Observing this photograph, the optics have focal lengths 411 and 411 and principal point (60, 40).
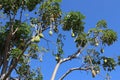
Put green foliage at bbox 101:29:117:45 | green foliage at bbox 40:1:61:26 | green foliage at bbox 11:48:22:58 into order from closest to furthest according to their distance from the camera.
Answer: green foliage at bbox 40:1:61:26 → green foliage at bbox 11:48:22:58 → green foliage at bbox 101:29:117:45

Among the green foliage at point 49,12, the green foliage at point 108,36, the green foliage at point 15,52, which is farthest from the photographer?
the green foliage at point 108,36

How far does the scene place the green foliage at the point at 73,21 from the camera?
926 inches

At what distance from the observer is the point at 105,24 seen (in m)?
25.7

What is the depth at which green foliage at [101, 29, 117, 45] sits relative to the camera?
25094 millimetres

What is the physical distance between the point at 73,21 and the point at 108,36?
2776 millimetres

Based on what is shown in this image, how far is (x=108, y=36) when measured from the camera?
25219mm

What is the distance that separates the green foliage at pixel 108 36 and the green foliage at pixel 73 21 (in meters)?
1.75

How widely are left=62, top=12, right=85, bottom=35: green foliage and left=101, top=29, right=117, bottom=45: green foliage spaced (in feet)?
5.75

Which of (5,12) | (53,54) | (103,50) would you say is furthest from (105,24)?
(5,12)

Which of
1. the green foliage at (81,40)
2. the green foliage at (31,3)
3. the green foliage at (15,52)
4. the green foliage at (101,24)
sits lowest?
the green foliage at (15,52)

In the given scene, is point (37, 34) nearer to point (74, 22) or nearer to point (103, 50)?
point (74, 22)

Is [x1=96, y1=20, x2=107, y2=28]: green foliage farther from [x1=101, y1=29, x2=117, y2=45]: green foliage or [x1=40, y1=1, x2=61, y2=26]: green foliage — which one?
[x1=40, y1=1, x2=61, y2=26]: green foliage

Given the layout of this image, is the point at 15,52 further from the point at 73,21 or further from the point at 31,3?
the point at 73,21

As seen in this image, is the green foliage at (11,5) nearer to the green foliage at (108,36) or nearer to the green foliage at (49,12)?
the green foliage at (49,12)
